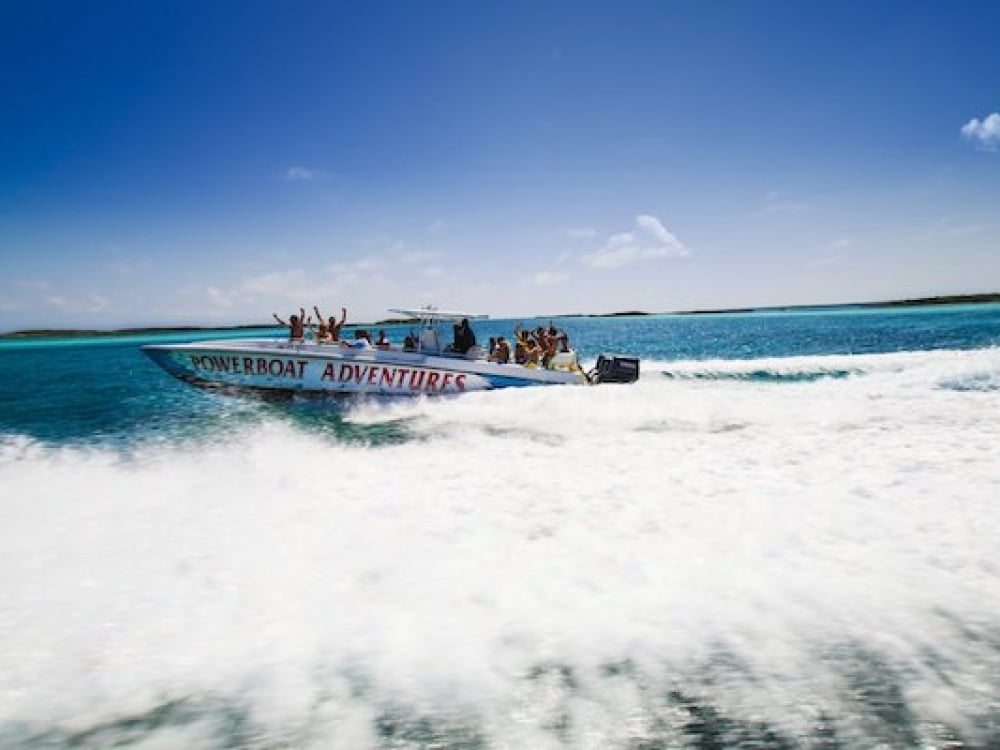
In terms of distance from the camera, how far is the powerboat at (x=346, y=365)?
14617 mm

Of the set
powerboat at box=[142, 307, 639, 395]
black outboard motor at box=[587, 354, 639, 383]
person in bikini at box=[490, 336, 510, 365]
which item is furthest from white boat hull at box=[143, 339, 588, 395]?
black outboard motor at box=[587, 354, 639, 383]

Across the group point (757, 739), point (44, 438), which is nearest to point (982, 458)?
point (757, 739)

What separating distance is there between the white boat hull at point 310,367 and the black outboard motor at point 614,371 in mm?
4700

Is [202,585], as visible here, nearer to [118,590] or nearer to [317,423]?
[118,590]

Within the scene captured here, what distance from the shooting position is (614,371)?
703 inches

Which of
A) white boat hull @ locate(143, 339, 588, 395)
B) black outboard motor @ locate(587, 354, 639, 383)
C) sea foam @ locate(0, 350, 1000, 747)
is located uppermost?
white boat hull @ locate(143, 339, 588, 395)

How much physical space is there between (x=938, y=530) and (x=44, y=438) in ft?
52.9

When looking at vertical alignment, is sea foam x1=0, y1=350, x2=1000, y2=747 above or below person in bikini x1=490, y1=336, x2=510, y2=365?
below

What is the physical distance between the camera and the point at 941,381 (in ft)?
55.5

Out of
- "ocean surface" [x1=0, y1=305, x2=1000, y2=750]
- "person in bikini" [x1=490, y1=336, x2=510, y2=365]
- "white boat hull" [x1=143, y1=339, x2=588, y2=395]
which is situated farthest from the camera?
"person in bikini" [x1=490, y1=336, x2=510, y2=365]

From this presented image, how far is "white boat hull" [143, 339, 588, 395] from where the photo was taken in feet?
47.9

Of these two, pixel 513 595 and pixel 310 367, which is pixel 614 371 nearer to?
pixel 310 367

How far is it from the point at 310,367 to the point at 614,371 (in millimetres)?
9239

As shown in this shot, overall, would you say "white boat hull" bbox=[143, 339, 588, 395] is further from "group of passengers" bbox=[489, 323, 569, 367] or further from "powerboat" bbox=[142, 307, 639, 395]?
"group of passengers" bbox=[489, 323, 569, 367]
